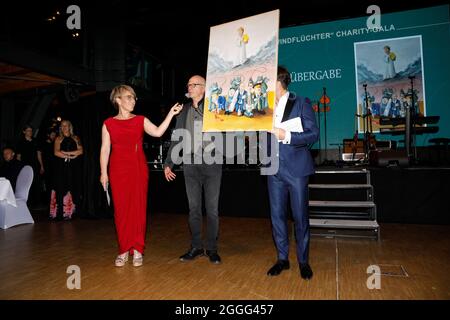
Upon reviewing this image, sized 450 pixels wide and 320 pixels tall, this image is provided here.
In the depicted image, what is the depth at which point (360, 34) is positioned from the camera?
675 centimetres

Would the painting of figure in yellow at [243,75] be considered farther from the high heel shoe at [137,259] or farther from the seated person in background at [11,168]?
the seated person in background at [11,168]

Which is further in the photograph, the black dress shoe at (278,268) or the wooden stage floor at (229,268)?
the black dress shoe at (278,268)

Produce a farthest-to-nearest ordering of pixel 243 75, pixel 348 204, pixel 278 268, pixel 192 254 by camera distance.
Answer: pixel 348 204
pixel 192 254
pixel 278 268
pixel 243 75

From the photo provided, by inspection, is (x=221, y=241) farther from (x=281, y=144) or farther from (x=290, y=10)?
(x=290, y=10)

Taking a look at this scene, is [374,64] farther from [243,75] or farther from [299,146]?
[243,75]

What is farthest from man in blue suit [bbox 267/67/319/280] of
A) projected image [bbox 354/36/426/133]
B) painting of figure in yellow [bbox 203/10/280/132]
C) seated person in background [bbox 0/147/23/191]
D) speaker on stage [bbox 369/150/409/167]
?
Result: projected image [bbox 354/36/426/133]

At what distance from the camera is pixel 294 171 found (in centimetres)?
214

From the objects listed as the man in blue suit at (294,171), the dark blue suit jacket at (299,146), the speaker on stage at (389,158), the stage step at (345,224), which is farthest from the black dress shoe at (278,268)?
the speaker on stage at (389,158)

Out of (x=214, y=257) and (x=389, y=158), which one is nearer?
(x=214, y=257)

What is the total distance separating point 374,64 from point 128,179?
6285 mm

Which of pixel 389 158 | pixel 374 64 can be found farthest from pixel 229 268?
pixel 374 64

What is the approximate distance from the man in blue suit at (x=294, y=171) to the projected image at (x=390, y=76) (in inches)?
198

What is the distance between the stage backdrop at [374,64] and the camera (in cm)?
622

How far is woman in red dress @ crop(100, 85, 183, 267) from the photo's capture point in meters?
2.50
